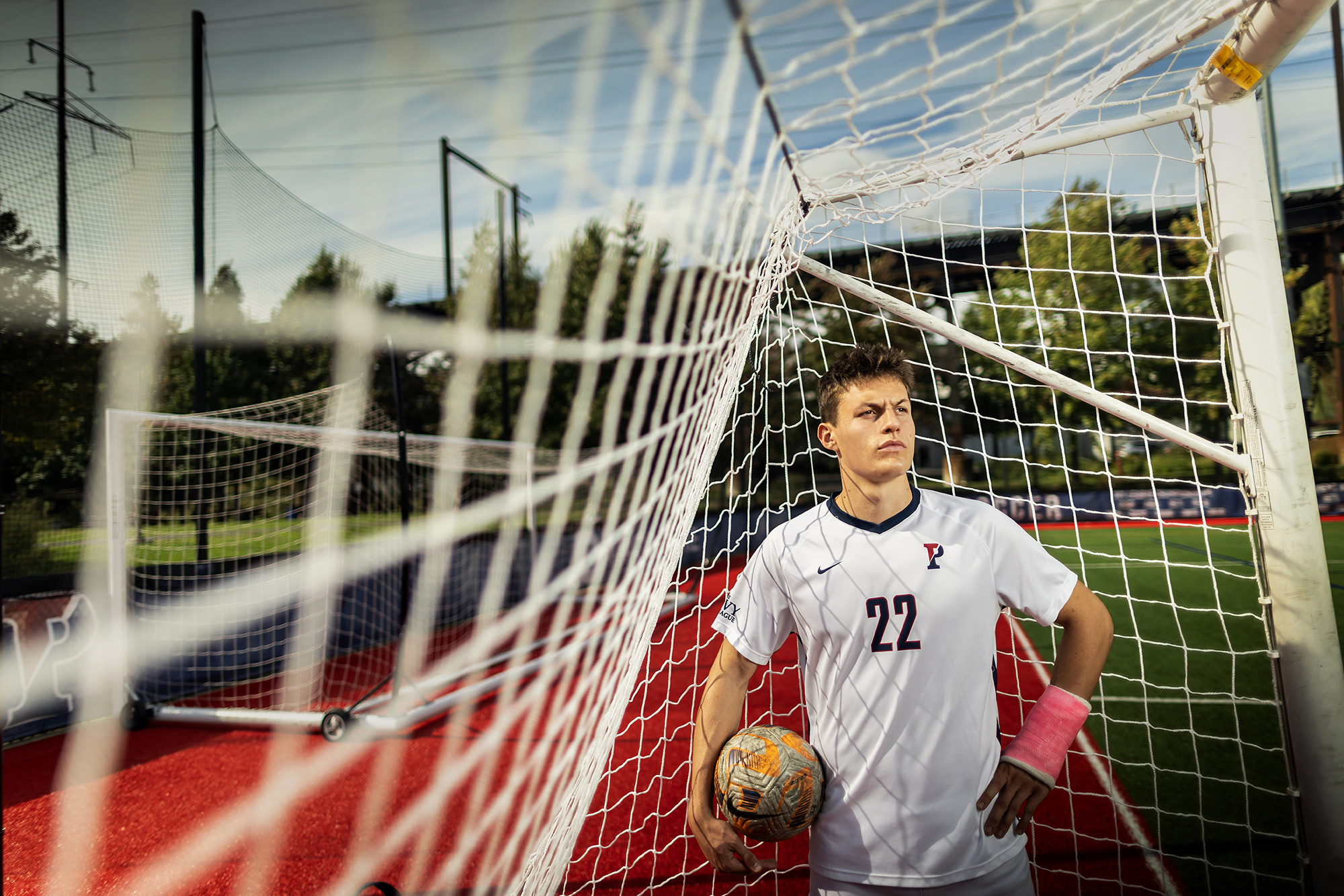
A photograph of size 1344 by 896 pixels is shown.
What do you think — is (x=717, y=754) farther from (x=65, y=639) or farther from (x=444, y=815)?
(x=65, y=639)

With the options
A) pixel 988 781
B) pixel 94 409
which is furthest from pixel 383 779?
pixel 94 409

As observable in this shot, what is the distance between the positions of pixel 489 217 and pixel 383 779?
41.4 feet

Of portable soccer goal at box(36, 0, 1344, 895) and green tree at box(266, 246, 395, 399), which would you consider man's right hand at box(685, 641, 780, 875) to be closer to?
portable soccer goal at box(36, 0, 1344, 895)

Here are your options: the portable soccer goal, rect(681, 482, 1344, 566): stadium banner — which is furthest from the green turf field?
rect(681, 482, 1344, 566): stadium banner

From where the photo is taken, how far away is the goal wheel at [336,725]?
5.13 metres

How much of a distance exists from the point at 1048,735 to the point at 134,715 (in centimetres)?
719

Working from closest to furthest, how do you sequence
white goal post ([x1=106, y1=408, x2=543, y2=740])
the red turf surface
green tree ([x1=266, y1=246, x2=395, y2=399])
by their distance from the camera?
the red turf surface → white goal post ([x1=106, y1=408, x2=543, y2=740]) → green tree ([x1=266, y1=246, x2=395, y2=399])

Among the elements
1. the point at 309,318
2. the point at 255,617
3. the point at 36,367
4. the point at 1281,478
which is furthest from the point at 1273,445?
the point at 309,318

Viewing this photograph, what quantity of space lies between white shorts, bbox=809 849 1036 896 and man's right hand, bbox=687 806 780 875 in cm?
21

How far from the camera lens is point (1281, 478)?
223 cm

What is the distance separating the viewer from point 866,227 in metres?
3.53

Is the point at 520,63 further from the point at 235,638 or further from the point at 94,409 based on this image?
the point at 94,409

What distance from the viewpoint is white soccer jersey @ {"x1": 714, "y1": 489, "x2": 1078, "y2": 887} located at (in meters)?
1.78

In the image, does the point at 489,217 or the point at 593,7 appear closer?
the point at 593,7
